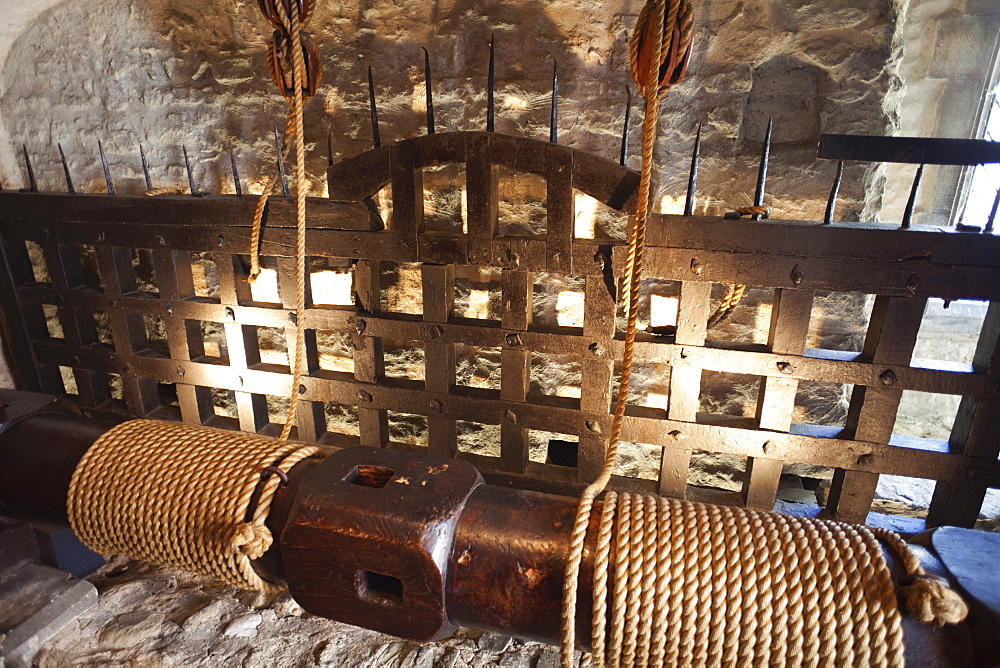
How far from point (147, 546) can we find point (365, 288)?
80 cm

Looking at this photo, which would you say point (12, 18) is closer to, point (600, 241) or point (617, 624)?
point (600, 241)

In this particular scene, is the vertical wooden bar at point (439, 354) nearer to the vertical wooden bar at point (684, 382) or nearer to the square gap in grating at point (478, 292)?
the square gap in grating at point (478, 292)

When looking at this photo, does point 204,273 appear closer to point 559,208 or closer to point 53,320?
point 53,320

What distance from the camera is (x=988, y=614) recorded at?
68cm

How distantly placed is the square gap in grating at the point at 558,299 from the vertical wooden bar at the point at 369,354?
503mm

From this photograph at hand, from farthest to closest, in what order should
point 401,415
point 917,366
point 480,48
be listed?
point 401,415, point 480,48, point 917,366

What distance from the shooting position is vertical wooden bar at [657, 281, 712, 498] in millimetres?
1318

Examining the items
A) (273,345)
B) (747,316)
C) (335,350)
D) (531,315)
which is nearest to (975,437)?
(747,316)

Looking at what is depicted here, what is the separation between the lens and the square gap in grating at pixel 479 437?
6.54 ft

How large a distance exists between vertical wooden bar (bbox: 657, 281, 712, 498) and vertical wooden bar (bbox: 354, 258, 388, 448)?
0.80 m

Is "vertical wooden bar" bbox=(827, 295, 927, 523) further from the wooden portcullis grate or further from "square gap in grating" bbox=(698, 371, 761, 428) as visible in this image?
"square gap in grating" bbox=(698, 371, 761, 428)

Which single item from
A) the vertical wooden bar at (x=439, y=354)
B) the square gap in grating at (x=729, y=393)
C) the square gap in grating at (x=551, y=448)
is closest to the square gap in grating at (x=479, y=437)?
the square gap in grating at (x=551, y=448)

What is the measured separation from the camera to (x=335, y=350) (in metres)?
2.05

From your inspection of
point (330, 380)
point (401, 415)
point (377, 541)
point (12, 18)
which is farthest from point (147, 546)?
point (12, 18)
